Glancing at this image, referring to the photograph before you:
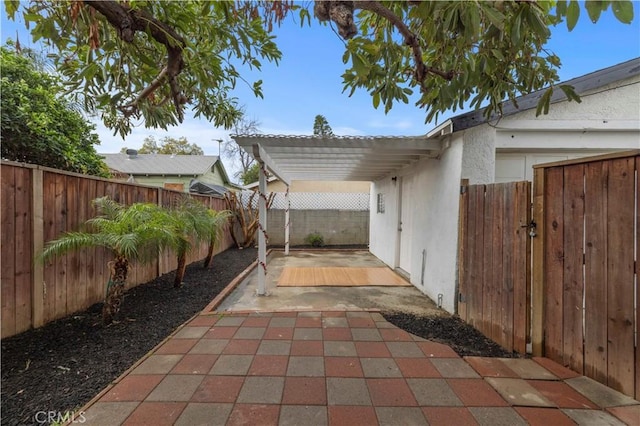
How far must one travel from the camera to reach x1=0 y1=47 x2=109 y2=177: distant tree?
5.07 m

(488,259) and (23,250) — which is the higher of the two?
(23,250)

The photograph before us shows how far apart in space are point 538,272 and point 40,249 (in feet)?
16.3

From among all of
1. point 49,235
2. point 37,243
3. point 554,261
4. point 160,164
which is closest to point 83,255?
point 49,235

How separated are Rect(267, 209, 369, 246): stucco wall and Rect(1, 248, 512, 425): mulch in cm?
616

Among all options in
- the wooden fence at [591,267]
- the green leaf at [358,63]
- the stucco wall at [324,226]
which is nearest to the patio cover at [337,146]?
the wooden fence at [591,267]

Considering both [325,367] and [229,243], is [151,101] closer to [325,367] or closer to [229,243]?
[325,367]

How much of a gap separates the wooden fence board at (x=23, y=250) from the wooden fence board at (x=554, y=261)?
5.00 metres

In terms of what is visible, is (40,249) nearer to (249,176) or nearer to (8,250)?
(8,250)

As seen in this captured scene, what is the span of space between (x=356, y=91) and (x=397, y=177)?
4237mm

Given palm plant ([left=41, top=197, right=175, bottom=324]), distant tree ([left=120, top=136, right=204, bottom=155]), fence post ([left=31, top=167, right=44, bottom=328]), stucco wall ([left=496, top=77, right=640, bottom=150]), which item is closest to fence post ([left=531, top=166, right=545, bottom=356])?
stucco wall ([left=496, top=77, right=640, bottom=150])

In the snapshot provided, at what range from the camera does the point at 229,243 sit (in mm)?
9531

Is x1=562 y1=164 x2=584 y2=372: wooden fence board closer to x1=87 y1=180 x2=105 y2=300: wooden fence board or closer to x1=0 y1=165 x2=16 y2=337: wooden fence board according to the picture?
x1=0 y1=165 x2=16 y2=337: wooden fence board

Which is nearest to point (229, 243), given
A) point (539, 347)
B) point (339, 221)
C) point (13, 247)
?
point (339, 221)

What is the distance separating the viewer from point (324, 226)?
10.9 meters
